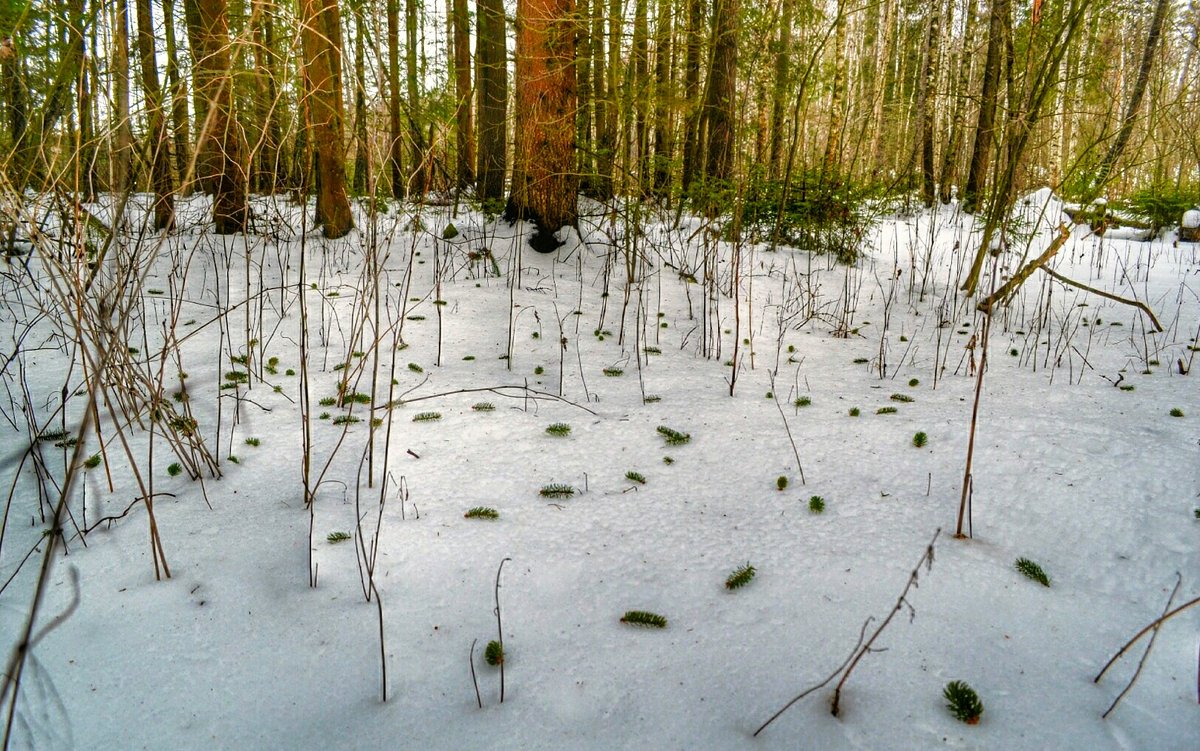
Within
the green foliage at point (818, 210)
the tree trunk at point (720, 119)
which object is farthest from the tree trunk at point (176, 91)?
the green foliage at point (818, 210)

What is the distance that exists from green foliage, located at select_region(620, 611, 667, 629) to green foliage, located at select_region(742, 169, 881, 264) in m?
4.99

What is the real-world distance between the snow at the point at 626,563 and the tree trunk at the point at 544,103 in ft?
8.51

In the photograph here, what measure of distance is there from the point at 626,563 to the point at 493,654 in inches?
21.5

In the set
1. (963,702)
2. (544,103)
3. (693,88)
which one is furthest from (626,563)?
(693,88)

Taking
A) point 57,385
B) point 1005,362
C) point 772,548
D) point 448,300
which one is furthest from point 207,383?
point 1005,362

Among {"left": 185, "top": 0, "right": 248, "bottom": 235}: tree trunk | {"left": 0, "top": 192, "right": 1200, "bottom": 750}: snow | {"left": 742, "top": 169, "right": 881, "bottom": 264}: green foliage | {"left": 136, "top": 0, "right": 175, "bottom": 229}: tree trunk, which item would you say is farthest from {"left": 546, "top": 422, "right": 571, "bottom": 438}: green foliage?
{"left": 742, "top": 169, "right": 881, "bottom": 264}: green foliage

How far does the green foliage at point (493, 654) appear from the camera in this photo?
1.62m

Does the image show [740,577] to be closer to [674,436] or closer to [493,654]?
[493,654]

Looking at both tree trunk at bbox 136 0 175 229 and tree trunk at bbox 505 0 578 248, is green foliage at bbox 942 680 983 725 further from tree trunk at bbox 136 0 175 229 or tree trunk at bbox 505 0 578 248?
tree trunk at bbox 505 0 578 248

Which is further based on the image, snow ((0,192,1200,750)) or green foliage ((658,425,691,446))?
green foliage ((658,425,691,446))

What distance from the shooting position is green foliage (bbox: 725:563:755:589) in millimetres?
1907

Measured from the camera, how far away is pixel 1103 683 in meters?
1.49

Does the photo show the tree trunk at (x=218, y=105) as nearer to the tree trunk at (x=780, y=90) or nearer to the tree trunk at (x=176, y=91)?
the tree trunk at (x=176, y=91)

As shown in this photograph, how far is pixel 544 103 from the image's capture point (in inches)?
219
